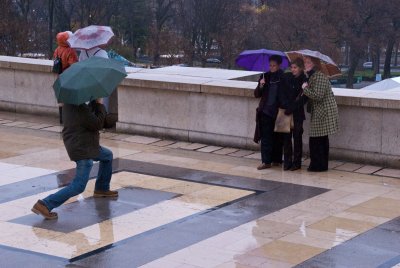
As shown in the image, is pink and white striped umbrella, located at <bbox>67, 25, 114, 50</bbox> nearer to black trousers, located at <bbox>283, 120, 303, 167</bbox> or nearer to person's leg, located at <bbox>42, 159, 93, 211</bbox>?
black trousers, located at <bbox>283, 120, 303, 167</bbox>

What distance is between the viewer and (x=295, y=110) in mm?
10828

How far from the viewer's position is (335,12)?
200 feet

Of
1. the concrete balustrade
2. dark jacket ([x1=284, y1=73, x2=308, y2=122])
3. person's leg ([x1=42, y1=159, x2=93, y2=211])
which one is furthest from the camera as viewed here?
the concrete balustrade

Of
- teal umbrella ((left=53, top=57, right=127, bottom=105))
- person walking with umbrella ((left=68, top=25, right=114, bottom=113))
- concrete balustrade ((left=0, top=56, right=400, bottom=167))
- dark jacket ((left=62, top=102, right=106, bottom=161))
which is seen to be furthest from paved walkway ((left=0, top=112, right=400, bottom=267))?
person walking with umbrella ((left=68, top=25, right=114, bottom=113))

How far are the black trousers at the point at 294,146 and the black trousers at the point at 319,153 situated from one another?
0.15 meters

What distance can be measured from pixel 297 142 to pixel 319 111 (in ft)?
1.65

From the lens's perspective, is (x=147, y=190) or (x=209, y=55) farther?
(x=209, y=55)

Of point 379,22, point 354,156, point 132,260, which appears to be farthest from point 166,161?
point 379,22

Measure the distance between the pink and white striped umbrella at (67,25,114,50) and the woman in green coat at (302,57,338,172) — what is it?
2.63 meters

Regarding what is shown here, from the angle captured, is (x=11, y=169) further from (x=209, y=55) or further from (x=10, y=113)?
(x=209, y=55)

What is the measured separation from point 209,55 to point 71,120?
147ft

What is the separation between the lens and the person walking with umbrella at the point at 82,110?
828 cm

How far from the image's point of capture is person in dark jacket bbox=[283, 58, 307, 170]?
1080cm

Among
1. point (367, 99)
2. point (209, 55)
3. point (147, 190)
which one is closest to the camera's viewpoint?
point (147, 190)
